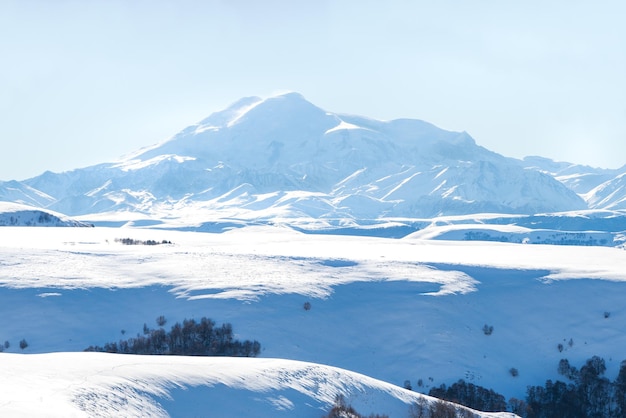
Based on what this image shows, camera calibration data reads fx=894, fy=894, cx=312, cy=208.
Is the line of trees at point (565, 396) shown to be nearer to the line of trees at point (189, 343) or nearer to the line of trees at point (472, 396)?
the line of trees at point (472, 396)

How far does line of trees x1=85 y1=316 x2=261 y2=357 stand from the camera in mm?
70000

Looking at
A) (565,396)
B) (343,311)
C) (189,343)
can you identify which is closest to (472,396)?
(565,396)

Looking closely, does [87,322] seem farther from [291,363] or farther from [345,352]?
[291,363]

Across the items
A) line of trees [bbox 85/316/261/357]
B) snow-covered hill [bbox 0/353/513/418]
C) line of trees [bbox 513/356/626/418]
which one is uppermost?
snow-covered hill [bbox 0/353/513/418]

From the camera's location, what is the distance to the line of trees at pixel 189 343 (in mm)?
70000

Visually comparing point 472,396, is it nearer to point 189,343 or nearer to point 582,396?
point 582,396

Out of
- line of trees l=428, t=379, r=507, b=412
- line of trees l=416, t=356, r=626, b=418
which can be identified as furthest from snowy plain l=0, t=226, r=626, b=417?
line of trees l=428, t=379, r=507, b=412

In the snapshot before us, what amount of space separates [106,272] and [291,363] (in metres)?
47.3

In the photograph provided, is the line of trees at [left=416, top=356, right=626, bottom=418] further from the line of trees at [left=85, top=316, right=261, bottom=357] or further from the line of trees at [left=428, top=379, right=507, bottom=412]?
the line of trees at [left=85, top=316, right=261, bottom=357]

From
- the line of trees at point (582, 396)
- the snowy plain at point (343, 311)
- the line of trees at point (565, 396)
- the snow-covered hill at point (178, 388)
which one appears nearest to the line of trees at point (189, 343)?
the snowy plain at point (343, 311)

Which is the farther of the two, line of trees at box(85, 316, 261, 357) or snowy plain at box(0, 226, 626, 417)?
snowy plain at box(0, 226, 626, 417)

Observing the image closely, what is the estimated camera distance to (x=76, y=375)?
39.4 m

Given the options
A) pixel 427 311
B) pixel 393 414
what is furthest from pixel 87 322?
pixel 393 414

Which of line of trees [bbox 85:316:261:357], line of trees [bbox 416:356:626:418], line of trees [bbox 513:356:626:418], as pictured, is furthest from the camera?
line of trees [bbox 513:356:626:418]
